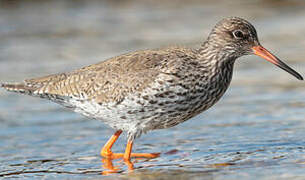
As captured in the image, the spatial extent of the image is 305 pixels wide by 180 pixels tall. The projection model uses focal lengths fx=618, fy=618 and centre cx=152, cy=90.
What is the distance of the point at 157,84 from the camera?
339 inches

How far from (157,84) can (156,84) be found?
0.02m

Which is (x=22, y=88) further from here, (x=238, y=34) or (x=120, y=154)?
(x=238, y=34)

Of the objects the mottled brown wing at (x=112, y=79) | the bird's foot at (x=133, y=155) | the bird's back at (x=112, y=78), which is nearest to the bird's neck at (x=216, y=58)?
the bird's back at (x=112, y=78)

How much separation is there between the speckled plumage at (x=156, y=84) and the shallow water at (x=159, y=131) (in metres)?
0.63

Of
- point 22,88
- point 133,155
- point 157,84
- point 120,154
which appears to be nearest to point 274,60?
point 157,84

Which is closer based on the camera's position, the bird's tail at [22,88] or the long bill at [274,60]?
the long bill at [274,60]

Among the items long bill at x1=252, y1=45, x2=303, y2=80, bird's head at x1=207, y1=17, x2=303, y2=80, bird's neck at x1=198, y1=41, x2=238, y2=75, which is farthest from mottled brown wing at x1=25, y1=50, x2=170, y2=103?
long bill at x1=252, y1=45, x2=303, y2=80

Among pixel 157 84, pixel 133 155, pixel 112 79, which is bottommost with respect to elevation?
pixel 133 155

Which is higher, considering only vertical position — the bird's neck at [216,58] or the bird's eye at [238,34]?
the bird's eye at [238,34]

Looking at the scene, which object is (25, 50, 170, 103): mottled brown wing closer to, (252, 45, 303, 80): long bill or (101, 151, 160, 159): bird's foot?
(101, 151, 160, 159): bird's foot

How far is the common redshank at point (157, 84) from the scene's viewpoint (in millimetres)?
8609

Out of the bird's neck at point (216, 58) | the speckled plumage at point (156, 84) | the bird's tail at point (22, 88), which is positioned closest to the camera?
the speckled plumage at point (156, 84)

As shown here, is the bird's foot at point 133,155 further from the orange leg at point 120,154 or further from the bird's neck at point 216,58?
the bird's neck at point 216,58

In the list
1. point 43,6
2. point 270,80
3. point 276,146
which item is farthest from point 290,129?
point 43,6
